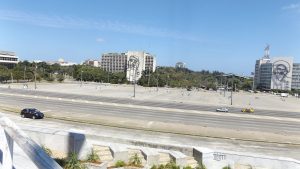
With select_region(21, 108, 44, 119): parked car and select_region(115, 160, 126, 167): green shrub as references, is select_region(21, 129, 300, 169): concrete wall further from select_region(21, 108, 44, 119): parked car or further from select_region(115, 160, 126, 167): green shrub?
select_region(21, 108, 44, 119): parked car

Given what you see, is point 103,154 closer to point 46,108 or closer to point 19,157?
point 19,157

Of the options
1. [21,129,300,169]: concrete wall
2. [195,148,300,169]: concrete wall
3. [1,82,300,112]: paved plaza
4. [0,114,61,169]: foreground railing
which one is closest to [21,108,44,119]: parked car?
[21,129,300,169]: concrete wall

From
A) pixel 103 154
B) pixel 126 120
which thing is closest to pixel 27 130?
pixel 103 154

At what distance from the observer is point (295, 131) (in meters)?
48.9

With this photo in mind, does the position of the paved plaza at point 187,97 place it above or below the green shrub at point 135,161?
below

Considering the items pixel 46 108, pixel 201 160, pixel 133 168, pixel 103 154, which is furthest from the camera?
pixel 46 108

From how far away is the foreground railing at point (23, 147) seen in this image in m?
6.18

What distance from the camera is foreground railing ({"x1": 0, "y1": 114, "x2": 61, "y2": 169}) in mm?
6184

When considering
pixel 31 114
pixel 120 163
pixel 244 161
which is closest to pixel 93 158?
pixel 120 163

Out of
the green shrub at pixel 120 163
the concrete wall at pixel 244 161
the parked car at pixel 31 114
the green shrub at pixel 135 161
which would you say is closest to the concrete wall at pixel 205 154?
the concrete wall at pixel 244 161

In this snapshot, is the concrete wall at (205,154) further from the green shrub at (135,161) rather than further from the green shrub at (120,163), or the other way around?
the green shrub at (135,161)

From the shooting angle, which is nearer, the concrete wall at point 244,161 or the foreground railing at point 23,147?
the foreground railing at point 23,147

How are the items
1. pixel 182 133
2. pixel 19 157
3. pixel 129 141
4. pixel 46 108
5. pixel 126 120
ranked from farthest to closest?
pixel 46 108
pixel 126 120
pixel 182 133
pixel 129 141
pixel 19 157

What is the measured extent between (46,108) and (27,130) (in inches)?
1652
